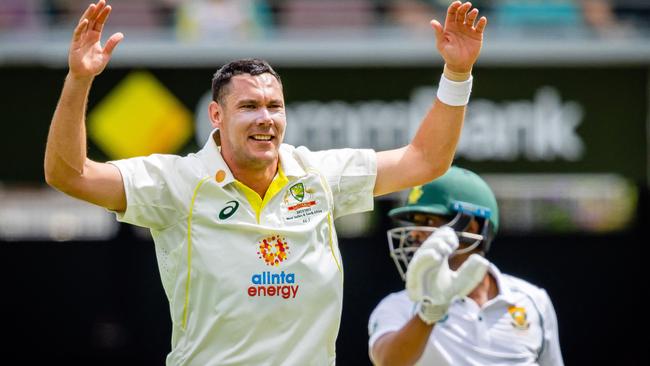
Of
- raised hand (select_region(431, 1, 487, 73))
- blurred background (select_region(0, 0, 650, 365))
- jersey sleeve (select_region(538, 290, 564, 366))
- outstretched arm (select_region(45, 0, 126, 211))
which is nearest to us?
outstretched arm (select_region(45, 0, 126, 211))

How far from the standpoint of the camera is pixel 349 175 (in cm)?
420

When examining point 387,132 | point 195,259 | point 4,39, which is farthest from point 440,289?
point 4,39

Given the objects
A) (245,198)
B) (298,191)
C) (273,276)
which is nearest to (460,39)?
(298,191)

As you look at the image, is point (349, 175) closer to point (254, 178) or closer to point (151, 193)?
point (254, 178)

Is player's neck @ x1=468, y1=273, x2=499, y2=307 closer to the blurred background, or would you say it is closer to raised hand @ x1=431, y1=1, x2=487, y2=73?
raised hand @ x1=431, y1=1, x2=487, y2=73

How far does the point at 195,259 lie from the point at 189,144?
5290 millimetres

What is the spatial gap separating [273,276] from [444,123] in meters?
0.83

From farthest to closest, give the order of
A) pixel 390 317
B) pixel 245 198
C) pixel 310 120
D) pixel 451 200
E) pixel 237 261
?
pixel 310 120 < pixel 451 200 < pixel 390 317 < pixel 245 198 < pixel 237 261

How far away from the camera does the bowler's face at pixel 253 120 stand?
13.2 feet

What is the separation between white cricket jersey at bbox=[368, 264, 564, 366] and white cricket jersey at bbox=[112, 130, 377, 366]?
683 mm

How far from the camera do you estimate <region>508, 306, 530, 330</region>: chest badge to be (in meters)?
4.74

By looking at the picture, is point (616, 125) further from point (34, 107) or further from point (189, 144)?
point (34, 107)

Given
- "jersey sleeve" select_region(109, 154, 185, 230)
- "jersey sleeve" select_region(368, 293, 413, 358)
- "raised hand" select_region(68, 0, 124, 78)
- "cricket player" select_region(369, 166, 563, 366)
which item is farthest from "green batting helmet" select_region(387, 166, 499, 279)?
"raised hand" select_region(68, 0, 124, 78)

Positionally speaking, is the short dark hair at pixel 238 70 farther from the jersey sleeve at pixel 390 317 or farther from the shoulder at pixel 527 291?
the shoulder at pixel 527 291
